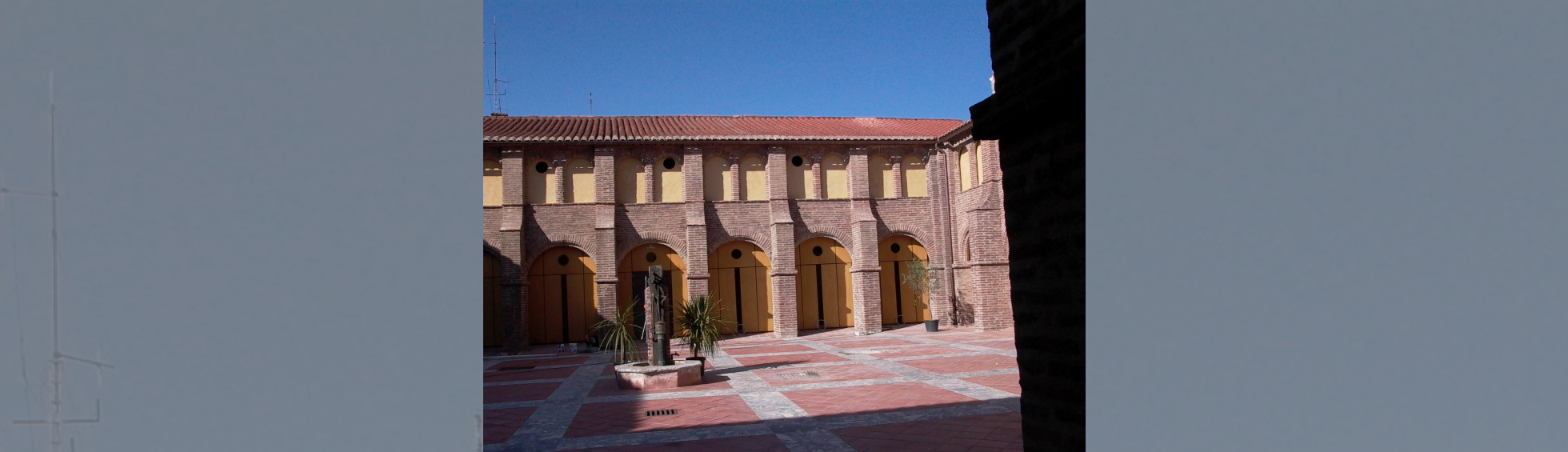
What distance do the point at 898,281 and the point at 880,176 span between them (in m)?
3.02

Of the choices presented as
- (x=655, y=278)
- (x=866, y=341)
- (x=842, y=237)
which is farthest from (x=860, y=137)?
(x=655, y=278)

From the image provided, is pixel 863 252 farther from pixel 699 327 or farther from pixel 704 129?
pixel 699 327

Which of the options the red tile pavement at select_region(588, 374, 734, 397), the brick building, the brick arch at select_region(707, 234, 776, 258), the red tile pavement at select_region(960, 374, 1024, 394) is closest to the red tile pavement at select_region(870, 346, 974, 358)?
the red tile pavement at select_region(960, 374, 1024, 394)

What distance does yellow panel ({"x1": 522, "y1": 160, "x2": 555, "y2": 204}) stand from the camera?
Result: 2241cm

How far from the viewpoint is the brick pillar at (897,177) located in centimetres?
2398

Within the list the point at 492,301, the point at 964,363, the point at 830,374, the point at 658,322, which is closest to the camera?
the point at 658,322

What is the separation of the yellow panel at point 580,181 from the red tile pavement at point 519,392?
1024cm

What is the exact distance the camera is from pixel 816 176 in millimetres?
23547

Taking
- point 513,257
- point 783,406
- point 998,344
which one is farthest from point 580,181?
point 783,406

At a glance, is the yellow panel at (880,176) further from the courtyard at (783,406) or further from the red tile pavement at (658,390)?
the red tile pavement at (658,390)

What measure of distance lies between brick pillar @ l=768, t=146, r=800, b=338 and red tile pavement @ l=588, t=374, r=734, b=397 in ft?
33.1

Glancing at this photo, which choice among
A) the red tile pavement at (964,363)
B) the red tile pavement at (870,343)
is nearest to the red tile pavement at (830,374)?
the red tile pavement at (964,363)

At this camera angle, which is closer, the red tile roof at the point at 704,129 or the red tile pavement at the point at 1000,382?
the red tile pavement at the point at 1000,382
